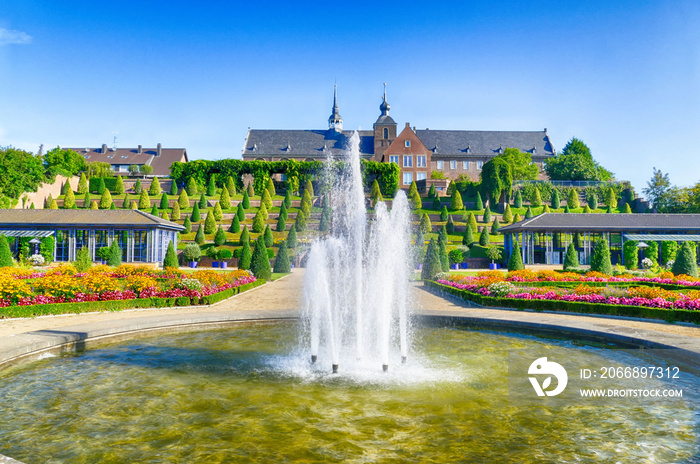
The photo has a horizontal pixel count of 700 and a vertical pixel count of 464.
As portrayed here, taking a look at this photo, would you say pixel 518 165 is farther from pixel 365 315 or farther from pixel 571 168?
pixel 365 315

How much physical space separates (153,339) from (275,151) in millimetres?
66693

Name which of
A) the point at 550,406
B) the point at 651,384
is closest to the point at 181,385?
the point at 550,406

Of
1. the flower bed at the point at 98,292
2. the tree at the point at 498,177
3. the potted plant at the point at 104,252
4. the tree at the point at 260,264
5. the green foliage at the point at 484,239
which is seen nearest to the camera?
the flower bed at the point at 98,292

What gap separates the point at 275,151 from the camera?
74.6 m

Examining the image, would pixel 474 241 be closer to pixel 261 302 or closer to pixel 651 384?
pixel 261 302

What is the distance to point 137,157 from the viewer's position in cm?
8119

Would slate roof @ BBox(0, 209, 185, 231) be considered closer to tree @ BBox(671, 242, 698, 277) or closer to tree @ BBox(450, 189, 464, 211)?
tree @ BBox(671, 242, 698, 277)

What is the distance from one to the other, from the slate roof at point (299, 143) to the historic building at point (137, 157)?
1505cm

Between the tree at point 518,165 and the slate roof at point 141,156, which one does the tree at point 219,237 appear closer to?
the tree at point 518,165

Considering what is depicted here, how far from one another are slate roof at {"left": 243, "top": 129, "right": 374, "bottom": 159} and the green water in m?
66.6

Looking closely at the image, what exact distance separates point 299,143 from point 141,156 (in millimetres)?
28161

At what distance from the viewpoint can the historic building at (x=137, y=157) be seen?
263 feet

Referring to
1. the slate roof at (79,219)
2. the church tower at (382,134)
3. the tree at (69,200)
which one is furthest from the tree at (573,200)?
the tree at (69,200)

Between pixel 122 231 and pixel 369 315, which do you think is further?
pixel 122 231
